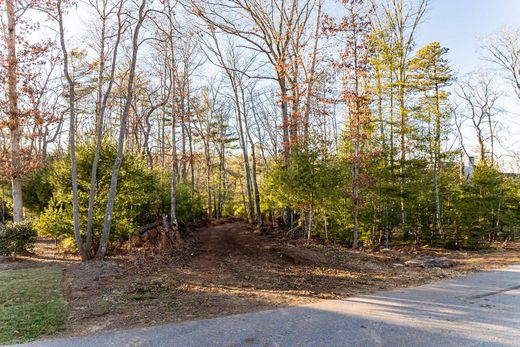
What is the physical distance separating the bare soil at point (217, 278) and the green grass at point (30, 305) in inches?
8.6

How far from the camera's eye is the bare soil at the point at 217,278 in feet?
15.9

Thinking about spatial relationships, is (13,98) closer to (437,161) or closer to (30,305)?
(30,305)

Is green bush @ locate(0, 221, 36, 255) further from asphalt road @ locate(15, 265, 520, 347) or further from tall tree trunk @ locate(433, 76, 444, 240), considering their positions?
tall tree trunk @ locate(433, 76, 444, 240)

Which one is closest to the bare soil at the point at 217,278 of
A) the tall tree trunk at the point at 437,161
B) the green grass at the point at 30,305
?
the green grass at the point at 30,305

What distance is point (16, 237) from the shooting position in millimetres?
9578

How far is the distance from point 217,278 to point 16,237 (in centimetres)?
717

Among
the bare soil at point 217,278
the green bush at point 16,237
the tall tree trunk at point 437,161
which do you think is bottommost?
the bare soil at point 217,278

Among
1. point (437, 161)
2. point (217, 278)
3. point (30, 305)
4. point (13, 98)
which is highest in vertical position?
point (13, 98)

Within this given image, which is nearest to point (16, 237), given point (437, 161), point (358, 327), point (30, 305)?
point (30, 305)

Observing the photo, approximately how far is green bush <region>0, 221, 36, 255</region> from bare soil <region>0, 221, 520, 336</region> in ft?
1.29

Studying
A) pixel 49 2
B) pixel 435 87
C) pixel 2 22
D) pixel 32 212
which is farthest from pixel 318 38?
pixel 32 212

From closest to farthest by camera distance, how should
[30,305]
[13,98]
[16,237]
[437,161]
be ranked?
[30,305], [16,237], [13,98], [437,161]

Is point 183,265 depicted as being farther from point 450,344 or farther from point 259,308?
point 450,344

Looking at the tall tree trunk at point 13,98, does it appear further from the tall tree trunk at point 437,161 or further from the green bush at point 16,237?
the tall tree trunk at point 437,161
